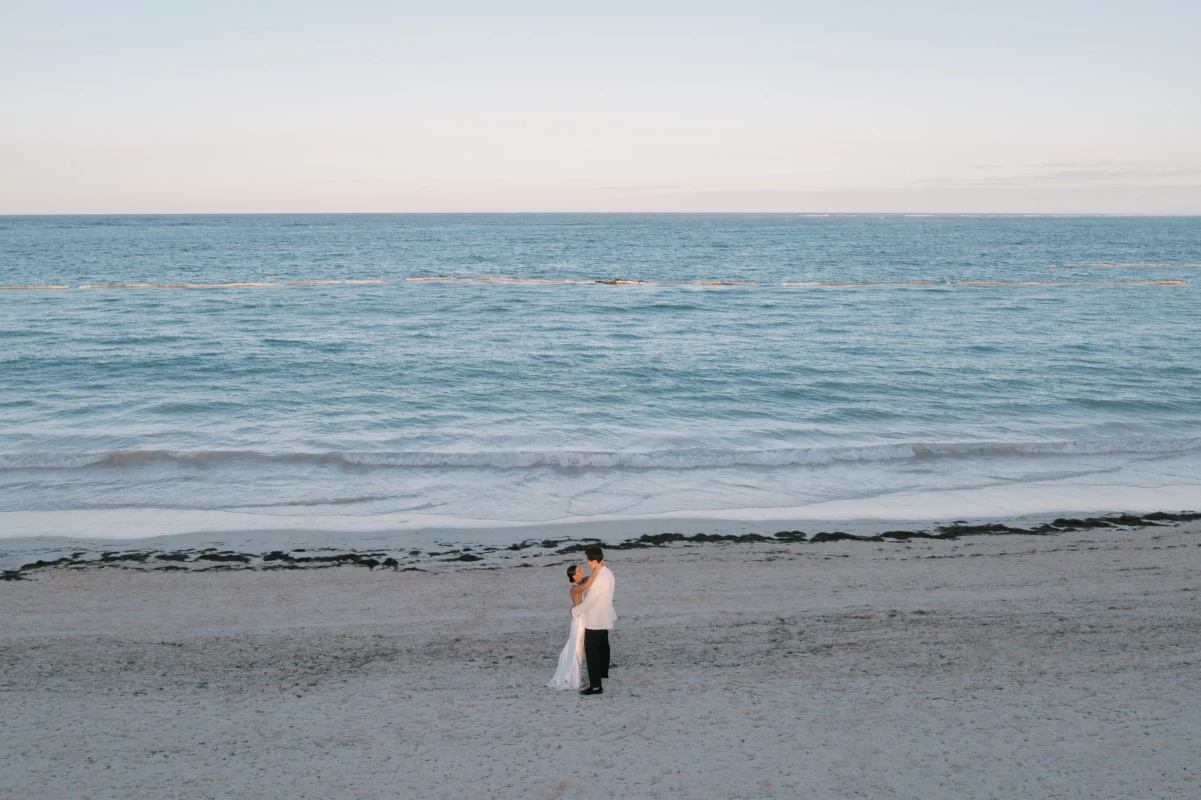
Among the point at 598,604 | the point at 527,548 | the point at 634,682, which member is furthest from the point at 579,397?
the point at 598,604

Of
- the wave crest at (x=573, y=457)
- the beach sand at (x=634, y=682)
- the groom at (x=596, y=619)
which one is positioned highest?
the groom at (x=596, y=619)

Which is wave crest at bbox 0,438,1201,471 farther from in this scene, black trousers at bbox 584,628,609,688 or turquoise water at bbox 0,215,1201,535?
black trousers at bbox 584,628,609,688

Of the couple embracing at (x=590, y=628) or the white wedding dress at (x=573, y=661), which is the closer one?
the couple embracing at (x=590, y=628)

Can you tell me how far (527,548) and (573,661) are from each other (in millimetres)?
4494

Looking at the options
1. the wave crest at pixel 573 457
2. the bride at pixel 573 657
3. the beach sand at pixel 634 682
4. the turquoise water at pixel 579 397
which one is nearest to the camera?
the beach sand at pixel 634 682

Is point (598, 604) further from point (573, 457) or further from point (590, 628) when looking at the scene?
point (573, 457)

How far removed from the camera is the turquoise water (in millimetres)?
16391

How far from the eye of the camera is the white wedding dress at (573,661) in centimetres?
827

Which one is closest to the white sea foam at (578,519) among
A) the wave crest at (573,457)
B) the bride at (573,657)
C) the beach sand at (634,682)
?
the beach sand at (634,682)

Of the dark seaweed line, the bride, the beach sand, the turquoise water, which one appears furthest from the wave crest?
the bride

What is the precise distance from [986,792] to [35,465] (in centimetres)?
1791

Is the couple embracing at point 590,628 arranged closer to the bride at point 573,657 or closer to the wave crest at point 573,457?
the bride at point 573,657

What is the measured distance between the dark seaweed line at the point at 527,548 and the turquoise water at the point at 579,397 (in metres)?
1.73

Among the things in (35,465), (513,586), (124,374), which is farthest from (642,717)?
(124,374)
